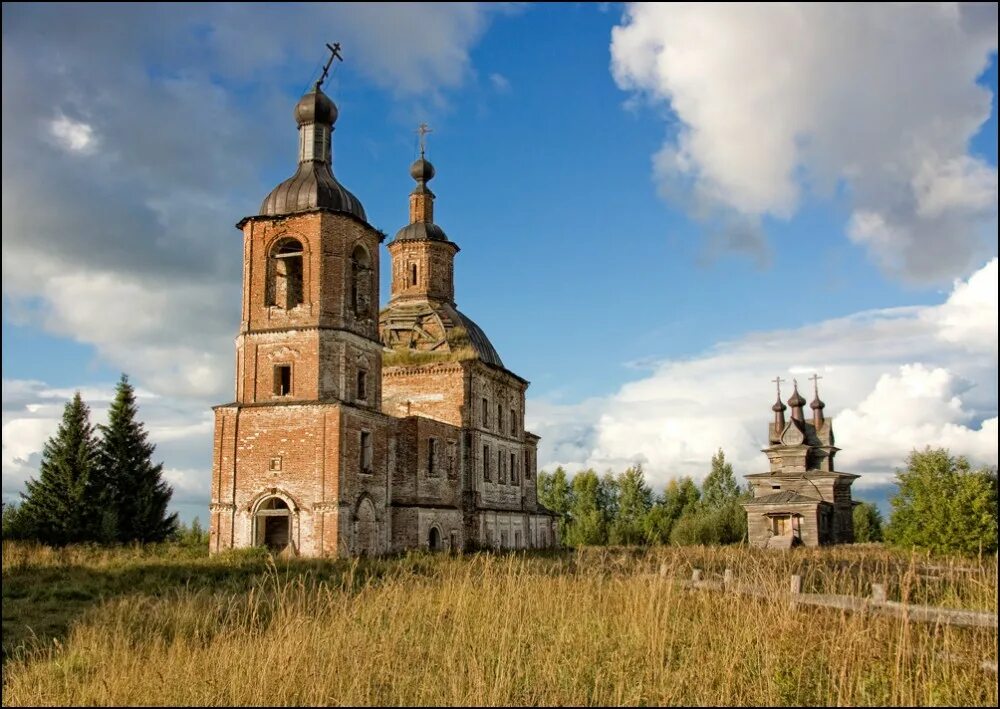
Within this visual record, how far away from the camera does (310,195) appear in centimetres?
2448

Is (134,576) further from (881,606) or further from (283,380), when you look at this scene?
(881,606)

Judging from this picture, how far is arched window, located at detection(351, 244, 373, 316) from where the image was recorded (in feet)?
82.8

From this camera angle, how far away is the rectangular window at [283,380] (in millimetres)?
23453

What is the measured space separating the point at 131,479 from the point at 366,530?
35.5 feet

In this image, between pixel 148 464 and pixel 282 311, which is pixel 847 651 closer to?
pixel 282 311

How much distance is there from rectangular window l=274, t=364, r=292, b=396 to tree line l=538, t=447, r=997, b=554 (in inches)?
482

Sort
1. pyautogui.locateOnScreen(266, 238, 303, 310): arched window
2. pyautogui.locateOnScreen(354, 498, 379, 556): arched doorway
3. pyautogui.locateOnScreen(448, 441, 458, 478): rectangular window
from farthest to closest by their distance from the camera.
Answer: pyautogui.locateOnScreen(448, 441, 458, 478): rectangular window < pyautogui.locateOnScreen(266, 238, 303, 310): arched window < pyautogui.locateOnScreen(354, 498, 379, 556): arched doorway

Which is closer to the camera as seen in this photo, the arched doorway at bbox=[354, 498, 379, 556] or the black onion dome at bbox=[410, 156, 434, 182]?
the arched doorway at bbox=[354, 498, 379, 556]

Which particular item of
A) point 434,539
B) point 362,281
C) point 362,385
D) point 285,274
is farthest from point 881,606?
point 434,539

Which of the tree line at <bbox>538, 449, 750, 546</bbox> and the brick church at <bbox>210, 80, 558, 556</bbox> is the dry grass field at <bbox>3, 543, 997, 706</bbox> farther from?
the tree line at <bbox>538, 449, 750, 546</bbox>

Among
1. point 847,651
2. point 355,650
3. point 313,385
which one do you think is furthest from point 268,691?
point 313,385

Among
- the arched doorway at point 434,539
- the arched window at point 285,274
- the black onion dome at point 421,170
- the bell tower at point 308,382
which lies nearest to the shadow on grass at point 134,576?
the bell tower at point 308,382

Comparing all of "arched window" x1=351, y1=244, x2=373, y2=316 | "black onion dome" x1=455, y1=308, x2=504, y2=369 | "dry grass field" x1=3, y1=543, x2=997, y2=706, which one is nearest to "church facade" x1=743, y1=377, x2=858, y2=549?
"black onion dome" x1=455, y1=308, x2=504, y2=369

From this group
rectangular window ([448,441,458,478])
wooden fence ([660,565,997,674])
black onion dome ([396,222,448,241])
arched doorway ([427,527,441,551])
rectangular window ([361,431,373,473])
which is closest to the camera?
wooden fence ([660,565,997,674])
